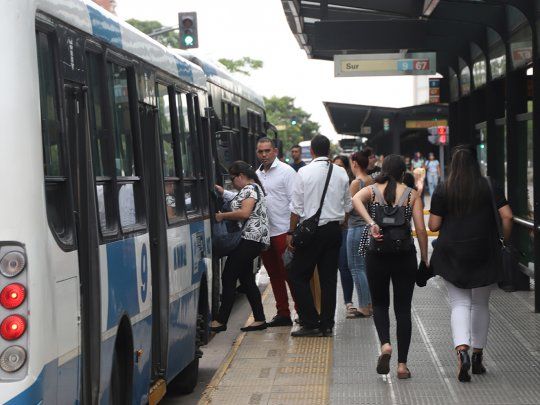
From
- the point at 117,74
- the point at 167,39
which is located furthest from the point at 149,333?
the point at 167,39

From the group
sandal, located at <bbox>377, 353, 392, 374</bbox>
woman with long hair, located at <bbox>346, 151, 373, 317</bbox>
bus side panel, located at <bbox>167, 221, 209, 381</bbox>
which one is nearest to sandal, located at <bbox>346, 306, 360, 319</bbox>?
woman with long hair, located at <bbox>346, 151, 373, 317</bbox>

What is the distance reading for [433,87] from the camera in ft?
69.7

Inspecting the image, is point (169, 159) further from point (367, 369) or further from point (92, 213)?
point (92, 213)

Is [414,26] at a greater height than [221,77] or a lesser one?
greater

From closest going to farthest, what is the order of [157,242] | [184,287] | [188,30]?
[157,242]
[184,287]
[188,30]

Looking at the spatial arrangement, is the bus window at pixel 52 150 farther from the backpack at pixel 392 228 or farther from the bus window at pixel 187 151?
the backpack at pixel 392 228

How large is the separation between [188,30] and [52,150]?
739 inches

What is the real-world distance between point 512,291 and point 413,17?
144 inches

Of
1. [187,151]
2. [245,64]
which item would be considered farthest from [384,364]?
[245,64]

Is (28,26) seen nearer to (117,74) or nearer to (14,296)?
(14,296)

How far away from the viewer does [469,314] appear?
8.45m

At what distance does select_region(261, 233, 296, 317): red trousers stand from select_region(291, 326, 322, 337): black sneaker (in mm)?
841

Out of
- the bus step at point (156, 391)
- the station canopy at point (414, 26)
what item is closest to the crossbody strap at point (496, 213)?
the bus step at point (156, 391)

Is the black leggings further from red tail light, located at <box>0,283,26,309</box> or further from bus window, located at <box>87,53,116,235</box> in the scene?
red tail light, located at <box>0,283,26,309</box>
